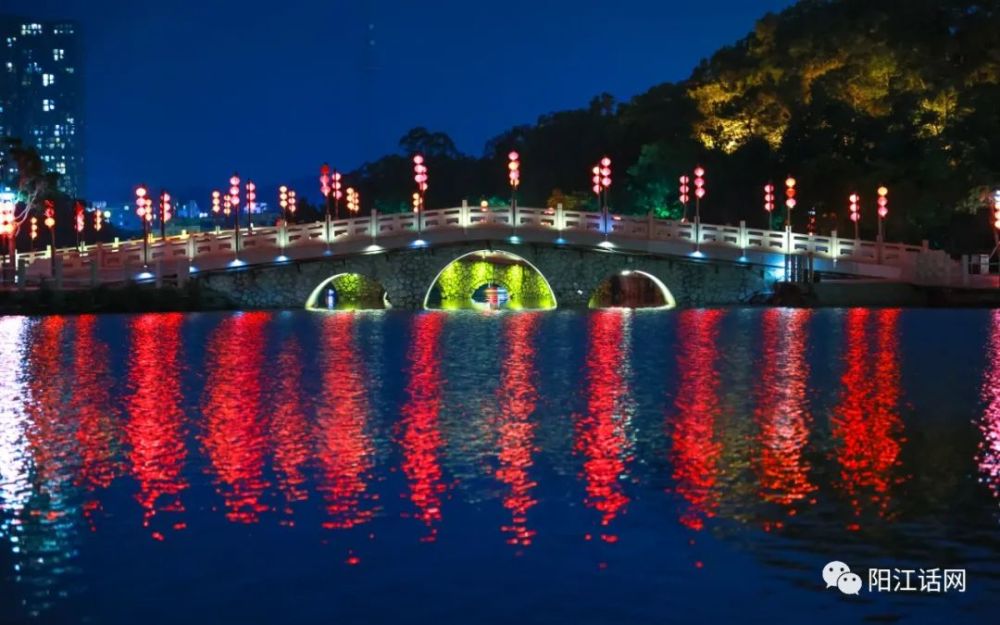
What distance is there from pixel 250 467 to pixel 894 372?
39.9ft

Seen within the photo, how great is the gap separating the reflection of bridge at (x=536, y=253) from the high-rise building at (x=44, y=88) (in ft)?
434

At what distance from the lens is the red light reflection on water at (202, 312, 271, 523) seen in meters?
11.1

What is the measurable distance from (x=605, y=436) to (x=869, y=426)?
313 centimetres

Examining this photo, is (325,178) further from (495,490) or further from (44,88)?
(44,88)

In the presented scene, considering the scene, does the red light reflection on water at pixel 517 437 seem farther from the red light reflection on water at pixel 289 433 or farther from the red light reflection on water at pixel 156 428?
the red light reflection on water at pixel 156 428

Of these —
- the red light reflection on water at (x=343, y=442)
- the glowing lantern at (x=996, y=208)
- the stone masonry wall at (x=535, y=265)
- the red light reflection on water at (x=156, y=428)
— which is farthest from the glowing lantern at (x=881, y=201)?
the red light reflection on water at (x=343, y=442)

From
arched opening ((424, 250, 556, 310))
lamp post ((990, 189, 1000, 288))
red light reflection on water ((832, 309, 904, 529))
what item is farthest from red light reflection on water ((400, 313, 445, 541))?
arched opening ((424, 250, 556, 310))

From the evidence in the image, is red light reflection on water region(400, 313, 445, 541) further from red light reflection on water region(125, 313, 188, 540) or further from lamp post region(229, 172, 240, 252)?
lamp post region(229, 172, 240, 252)

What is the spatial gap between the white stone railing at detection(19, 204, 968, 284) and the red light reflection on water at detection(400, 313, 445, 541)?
18.3m

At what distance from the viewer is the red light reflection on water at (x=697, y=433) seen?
10.8m

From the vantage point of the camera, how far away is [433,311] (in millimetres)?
44906

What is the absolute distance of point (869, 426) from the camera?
14.8 meters

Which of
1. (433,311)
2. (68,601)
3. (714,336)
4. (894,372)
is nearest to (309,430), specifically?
(68,601)

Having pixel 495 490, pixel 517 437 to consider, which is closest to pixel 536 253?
pixel 517 437
